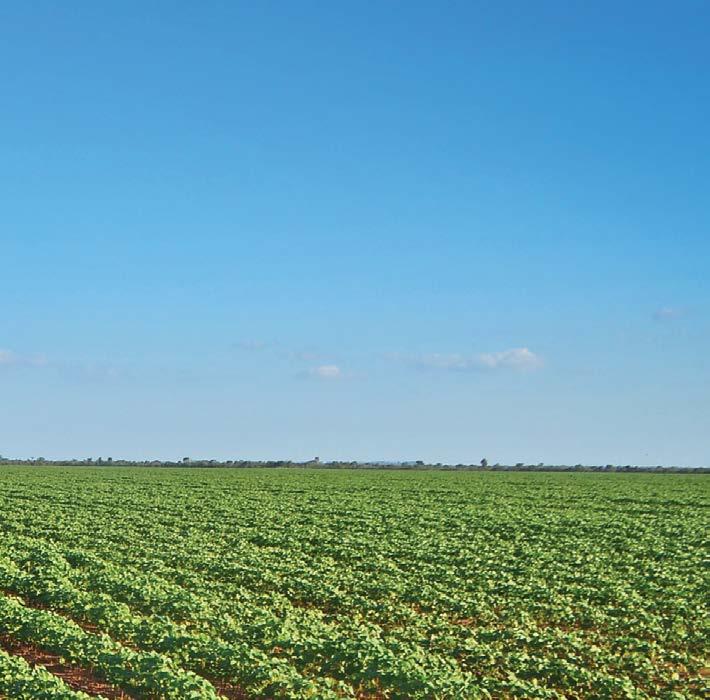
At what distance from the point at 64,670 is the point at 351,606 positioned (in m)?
5.96

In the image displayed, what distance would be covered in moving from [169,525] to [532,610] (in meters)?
18.0

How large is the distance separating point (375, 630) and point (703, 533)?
773 inches

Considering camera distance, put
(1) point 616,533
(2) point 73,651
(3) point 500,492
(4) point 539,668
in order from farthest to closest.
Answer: (3) point 500,492, (1) point 616,533, (2) point 73,651, (4) point 539,668

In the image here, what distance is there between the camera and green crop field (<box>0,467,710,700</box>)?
12250mm

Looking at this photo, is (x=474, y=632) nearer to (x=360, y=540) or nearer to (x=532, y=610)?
(x=532, y=610)

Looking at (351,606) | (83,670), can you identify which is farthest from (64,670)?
(351,606)

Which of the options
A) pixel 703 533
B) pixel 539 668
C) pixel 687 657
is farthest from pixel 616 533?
pixel 539 668

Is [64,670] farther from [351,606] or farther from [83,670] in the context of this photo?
[351,606]

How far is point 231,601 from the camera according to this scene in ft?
57.7

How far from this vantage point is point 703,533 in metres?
30.6

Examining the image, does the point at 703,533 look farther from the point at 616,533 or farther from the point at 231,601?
the point at 231,601

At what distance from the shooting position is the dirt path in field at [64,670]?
1253cm

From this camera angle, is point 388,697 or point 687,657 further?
point 687,657

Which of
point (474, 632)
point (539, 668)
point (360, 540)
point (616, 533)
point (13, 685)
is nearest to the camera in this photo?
point (13, 685)
